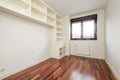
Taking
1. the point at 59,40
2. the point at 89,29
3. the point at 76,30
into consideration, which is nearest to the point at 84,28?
the point at 89,29

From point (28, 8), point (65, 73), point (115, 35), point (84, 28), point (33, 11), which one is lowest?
point (65, 73)

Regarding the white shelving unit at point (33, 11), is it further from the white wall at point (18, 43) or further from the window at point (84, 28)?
the window at point (84, 28)

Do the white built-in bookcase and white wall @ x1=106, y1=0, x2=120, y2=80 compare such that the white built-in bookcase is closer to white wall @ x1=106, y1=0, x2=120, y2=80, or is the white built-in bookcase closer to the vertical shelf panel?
the vertical shelf panel

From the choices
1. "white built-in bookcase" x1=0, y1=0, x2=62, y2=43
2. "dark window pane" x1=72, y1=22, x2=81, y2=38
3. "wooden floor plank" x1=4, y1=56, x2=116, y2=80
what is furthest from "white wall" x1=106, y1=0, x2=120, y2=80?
"white built-in bookcase" x1=0, y1=0, x2=62, y2=43

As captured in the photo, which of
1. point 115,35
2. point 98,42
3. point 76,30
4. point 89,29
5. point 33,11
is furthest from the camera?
point 76,30

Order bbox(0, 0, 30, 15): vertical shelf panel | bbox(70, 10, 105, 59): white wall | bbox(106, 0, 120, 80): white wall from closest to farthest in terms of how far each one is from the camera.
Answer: bbox(106, 0, 120, 80): white wall → bbox(0, 0, 30, 15): vertical shelf panel → bbox(70, 10, 105, 59): white wall

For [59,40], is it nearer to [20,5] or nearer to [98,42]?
[98,42]

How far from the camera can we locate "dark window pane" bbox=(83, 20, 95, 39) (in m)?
3.43

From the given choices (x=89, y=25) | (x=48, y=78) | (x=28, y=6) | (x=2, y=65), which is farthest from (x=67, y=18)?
(x=2, y=65)

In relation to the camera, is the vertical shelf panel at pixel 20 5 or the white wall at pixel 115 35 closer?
the white wall at pixel 115 35

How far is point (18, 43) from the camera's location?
2025 millimetres

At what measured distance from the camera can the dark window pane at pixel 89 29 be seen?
3433mm

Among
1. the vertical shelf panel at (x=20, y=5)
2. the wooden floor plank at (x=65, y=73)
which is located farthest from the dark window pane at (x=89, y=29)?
the vertical shelf panel at (x=20, y=5)

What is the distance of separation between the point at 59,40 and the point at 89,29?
73.4 inches
